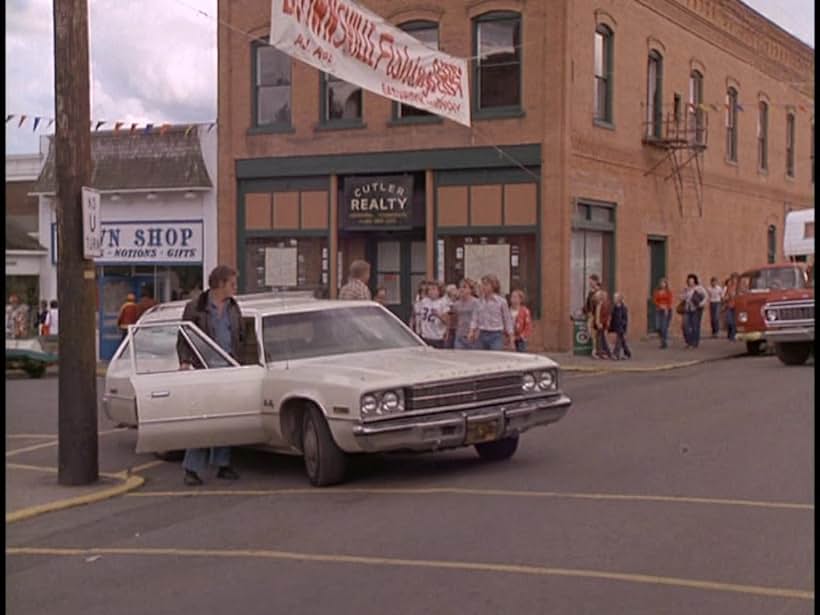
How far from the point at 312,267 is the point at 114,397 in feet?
55.3

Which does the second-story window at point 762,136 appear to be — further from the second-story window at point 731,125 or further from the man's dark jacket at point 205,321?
the man's dark jacket at point 205,321

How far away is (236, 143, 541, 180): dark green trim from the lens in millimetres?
25750

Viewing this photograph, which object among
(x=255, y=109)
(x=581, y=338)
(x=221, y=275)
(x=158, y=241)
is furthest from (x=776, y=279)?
(x=221, y=275)

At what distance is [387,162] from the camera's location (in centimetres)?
2695

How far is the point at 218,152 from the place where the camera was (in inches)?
1143

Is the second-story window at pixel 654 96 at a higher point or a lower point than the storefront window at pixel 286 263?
higher

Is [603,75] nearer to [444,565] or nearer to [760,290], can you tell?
Answer: [760,290]

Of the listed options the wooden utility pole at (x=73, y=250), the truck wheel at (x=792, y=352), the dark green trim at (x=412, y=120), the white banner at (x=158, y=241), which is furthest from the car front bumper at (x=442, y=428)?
the white banner at (x=158, y=241)

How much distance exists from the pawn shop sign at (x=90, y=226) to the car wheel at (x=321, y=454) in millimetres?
2337

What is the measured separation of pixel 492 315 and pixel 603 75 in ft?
43.7

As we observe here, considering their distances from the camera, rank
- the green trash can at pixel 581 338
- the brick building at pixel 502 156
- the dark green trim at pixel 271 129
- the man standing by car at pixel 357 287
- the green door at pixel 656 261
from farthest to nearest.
Answer: the green door at pixel 656 261 < the dark green trim at pixel 271 129 < the brick building at pixel 502 156 < the green trash can at pixel 581 338 < the man standing by car at pixel 357 287

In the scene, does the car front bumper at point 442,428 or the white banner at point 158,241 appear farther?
the white banner at point 158,241

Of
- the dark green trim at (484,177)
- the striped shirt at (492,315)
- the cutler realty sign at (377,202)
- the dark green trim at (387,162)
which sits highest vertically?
the dark green trim at (387,162)

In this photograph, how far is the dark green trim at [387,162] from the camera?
25750 millimetres
